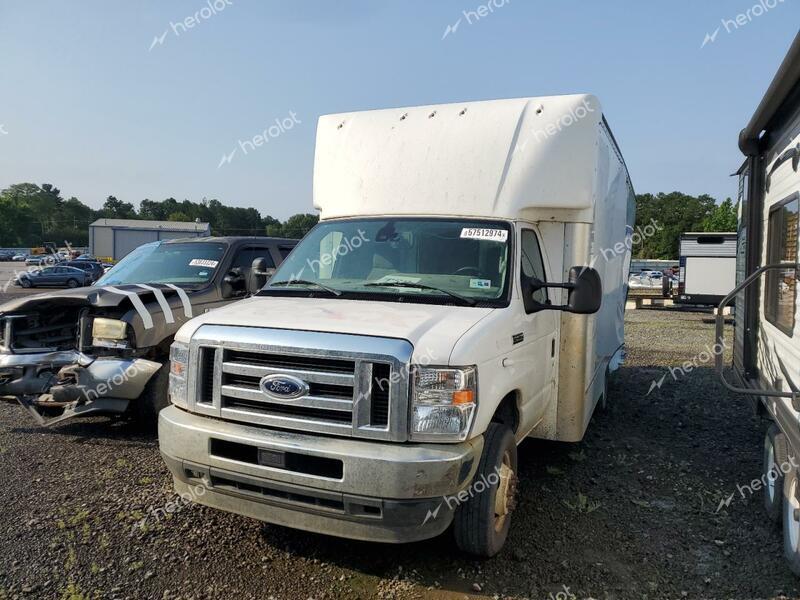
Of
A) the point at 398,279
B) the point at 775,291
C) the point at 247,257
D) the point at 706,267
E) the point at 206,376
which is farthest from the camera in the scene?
the point at 706,267

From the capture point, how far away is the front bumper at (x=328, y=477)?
3.03 meters

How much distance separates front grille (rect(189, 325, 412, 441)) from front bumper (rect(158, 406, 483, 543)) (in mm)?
84

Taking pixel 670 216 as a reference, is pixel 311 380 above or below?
below

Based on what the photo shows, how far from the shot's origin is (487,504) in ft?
11.4

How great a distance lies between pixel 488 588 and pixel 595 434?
3562 millimetres

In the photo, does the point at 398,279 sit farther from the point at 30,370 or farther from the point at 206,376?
the point at 30,370

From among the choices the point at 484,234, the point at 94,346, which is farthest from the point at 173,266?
the point at 484,234

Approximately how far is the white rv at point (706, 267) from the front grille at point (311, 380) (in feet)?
66.4

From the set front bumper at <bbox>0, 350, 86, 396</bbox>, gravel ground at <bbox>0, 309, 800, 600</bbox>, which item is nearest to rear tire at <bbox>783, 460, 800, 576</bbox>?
gravel ground at <bbox>0, 309, 800, 600</bbox>

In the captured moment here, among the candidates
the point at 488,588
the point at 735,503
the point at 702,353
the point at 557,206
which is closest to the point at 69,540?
the point at 488,588

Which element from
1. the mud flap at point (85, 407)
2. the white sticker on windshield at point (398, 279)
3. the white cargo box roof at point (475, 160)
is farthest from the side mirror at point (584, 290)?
the mud flap at point (85, 407)

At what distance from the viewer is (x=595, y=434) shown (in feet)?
21.7

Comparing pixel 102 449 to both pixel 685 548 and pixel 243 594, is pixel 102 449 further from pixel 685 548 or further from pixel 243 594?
pixel 685 548

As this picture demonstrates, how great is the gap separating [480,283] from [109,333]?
3.79 metres
